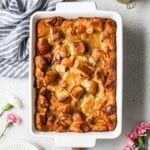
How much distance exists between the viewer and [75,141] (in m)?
1.77

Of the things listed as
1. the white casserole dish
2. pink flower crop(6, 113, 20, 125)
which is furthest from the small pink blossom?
pink flower crop(6, 113, 20, 125)

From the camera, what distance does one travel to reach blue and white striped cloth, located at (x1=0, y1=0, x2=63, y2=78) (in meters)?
1.87

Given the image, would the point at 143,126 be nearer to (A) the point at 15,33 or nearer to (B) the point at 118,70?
(B) the point at 118,70

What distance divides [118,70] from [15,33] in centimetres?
34

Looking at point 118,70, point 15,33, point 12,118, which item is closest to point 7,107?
point 12,118

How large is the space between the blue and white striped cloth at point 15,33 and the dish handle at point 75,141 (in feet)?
0.80

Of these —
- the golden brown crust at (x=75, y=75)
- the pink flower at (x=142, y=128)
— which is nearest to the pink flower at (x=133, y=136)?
the pink flower at (x=142, y=128)

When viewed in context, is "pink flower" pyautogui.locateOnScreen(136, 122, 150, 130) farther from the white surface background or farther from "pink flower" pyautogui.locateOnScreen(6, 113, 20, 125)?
"pink flower" pyautogui.locateOnScreen(6, 113, 20, 125)

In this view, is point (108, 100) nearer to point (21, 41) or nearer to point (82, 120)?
point (82, 120)

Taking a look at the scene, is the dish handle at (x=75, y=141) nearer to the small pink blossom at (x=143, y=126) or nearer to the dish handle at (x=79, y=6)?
the small pink blossom at (x=143, y=126)

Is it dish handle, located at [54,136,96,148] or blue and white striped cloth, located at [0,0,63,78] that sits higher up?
blue and white striped cloth, located at [0,0,63,78]

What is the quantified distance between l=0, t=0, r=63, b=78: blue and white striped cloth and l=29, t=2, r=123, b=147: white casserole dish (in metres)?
0.08

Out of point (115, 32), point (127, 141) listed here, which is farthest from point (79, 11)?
point (127, 141)

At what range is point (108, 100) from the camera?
179cm
